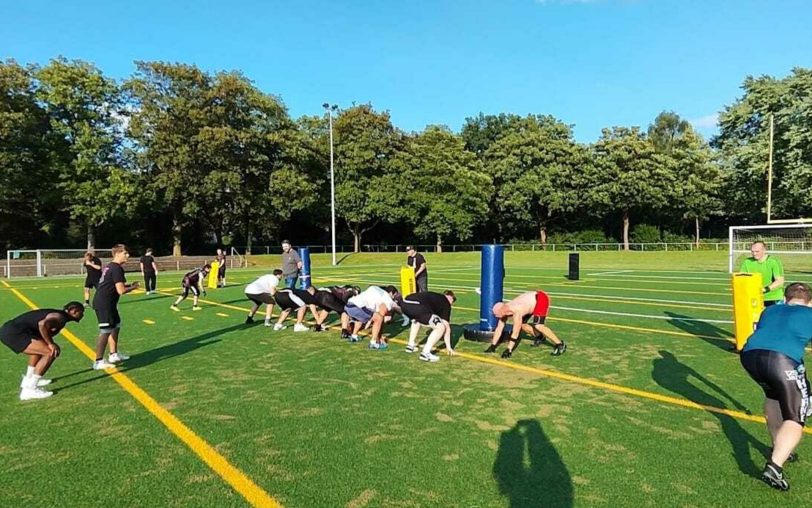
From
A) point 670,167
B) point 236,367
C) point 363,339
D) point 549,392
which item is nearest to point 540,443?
point 549,392

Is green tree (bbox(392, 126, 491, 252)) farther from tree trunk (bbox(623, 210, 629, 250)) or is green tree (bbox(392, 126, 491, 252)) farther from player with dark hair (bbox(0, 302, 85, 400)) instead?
player with dark hair (bbox(0, 302, 85, 400))

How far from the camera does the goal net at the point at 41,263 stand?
33.4 meters

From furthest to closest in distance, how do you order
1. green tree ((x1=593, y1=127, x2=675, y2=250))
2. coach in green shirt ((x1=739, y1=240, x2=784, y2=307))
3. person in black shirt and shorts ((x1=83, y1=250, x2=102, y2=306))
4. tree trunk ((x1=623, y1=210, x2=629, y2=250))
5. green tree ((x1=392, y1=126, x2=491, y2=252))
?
green tree ((x1=392, y1=126, x2=491, y2=252))
tree trunk ((x1=623, y1=210, x2=629, y2=250))
green tree ((x1=593, y1=127, x2=675, y2=250))
person in black shirt and shorts ((x1=83, y1=250, x2=102, y2=306))
coach in green shirt ((x1=739, y1=240, x2=784, y2=307))

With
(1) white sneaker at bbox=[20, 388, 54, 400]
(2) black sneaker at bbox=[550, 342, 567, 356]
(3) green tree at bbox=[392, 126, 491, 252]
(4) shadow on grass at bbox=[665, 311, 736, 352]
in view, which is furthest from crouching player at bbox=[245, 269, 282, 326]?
(3) green tree at bbox=[392, 126, 491, 252]

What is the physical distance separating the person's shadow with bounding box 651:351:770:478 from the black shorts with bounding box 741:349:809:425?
1.92 ft

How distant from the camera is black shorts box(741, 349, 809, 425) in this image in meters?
4.11

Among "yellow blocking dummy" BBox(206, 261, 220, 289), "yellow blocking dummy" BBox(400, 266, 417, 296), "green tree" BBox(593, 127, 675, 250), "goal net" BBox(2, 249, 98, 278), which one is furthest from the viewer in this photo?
"green tree" BBox(593, 127, 675, 250)

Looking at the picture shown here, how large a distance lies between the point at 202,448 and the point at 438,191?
5027 cm

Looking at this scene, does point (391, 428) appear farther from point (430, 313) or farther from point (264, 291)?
point (264, 291)

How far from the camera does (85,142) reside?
4069 cm

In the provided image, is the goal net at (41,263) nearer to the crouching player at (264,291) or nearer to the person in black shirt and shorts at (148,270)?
the person in black shirt and shorts at (148,270)

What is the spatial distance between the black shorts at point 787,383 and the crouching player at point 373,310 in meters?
6.03

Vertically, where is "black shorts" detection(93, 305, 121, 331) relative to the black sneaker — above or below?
above

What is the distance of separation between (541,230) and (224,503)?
2215 inches
